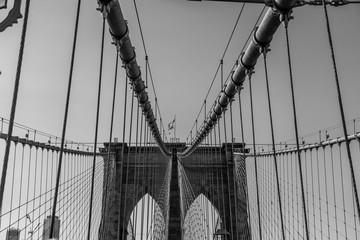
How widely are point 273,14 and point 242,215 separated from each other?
66.2 feet

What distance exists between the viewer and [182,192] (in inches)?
695

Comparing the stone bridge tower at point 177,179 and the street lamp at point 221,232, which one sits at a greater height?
the stone bridge tower at point 177,179

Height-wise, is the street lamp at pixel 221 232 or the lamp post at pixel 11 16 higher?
the lamp post at pixel 11 16

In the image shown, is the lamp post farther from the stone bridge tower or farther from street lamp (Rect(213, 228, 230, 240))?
the stone bridge tower

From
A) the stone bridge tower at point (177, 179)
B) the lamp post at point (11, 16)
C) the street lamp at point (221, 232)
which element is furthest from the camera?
the stone bridge tower at point (177, 179)

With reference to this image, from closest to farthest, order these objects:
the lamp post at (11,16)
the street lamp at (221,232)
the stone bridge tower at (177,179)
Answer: the lamp post at (11,16), the street lamp at (221,232), the stone bridge tower at (177,179)

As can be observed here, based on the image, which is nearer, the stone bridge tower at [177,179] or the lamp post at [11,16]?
the lamp post at [11,16]

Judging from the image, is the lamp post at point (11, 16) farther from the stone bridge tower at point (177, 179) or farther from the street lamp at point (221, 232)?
the stone bridge tower at point (177, 179)

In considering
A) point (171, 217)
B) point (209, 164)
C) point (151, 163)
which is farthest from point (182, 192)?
point (209, 164)

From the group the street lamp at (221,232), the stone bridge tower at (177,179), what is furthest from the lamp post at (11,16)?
the stone bridge tower at (177,179)

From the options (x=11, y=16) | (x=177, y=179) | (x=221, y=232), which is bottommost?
(x=221, y=232)

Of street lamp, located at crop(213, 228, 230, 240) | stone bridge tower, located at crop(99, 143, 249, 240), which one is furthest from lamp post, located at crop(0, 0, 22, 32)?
stone bridge tower, located at crop(99, 143, 249, 240)

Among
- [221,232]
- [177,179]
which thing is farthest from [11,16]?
[177,179]

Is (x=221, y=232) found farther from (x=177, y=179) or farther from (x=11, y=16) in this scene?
(x=11, y=16)
